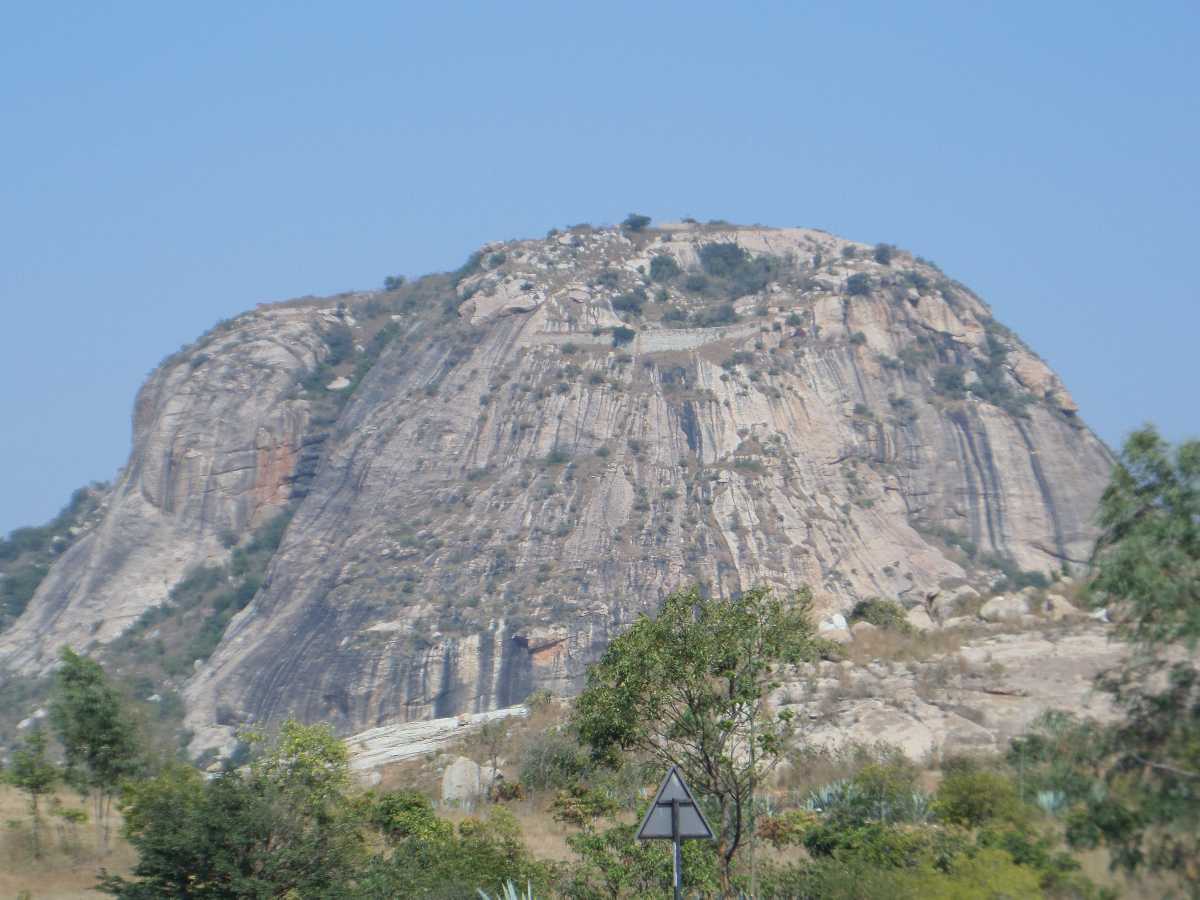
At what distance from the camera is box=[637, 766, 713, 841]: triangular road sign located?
1175cm

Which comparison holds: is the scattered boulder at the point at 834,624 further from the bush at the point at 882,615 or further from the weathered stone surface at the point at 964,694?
the weathered stone surface at the point at 964,694

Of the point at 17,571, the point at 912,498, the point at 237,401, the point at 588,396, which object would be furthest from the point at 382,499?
the point at 17,571

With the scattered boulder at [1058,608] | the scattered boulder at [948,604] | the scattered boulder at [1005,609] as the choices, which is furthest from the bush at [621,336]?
the scattered boulder at [1058,608]

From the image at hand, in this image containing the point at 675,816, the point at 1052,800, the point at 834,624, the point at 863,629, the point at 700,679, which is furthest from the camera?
the point at 834,624

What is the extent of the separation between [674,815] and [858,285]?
87.2 m

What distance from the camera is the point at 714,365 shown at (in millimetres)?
87250

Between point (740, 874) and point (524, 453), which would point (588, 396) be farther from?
point (740, 874)

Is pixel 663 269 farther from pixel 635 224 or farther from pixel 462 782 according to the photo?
pixel 462 782

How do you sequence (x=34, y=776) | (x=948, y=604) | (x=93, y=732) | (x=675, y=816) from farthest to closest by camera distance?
(x=948, y=604) → (x=93, y=732) → (x=34, y=776) → (x=675, y=816)

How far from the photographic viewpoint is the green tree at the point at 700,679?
15.4 metres

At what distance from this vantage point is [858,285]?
95.6 m

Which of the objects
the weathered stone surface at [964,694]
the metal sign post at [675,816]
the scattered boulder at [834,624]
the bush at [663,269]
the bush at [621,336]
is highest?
the bush at [663,269]

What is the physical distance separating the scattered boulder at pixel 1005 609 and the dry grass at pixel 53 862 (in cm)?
2278

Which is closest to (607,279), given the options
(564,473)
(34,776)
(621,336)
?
(621,336)
